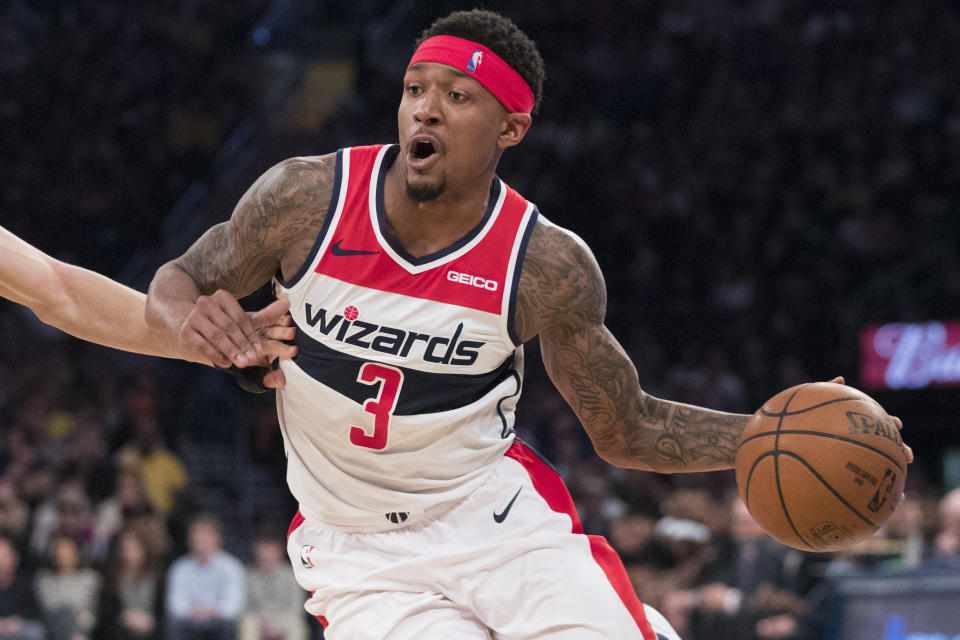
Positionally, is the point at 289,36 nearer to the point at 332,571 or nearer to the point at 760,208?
the point at 760,208

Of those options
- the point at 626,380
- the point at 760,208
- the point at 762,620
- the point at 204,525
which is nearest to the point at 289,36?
the point at 760,208

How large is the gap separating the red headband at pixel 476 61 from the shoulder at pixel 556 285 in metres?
0.40

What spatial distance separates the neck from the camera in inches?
128

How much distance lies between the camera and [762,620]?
762 centimetres

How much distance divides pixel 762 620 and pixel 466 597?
4983mm

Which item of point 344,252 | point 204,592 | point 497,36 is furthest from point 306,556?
point 204,592

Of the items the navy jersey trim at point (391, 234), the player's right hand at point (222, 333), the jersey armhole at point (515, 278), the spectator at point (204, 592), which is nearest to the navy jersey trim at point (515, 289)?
the jersey armhole at point (515, 278)

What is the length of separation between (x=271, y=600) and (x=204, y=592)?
55cm

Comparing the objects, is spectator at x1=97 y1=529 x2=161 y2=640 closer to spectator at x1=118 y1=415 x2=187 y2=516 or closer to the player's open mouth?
spectator at x1=118 y1=415 x2=187 y2=516

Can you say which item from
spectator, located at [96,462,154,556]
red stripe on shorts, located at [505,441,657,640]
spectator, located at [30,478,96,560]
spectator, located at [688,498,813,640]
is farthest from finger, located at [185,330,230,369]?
spectator, located at [30,478,96,560]

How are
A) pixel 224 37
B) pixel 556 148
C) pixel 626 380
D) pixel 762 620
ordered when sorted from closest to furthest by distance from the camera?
pixel 626 380
pixel 762 620
pixel 556 148
pixel 224 37

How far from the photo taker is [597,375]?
3.41 meters

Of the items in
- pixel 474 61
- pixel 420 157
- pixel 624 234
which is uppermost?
pixel 624 234

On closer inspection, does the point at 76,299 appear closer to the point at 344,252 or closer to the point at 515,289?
the point at 344,252
